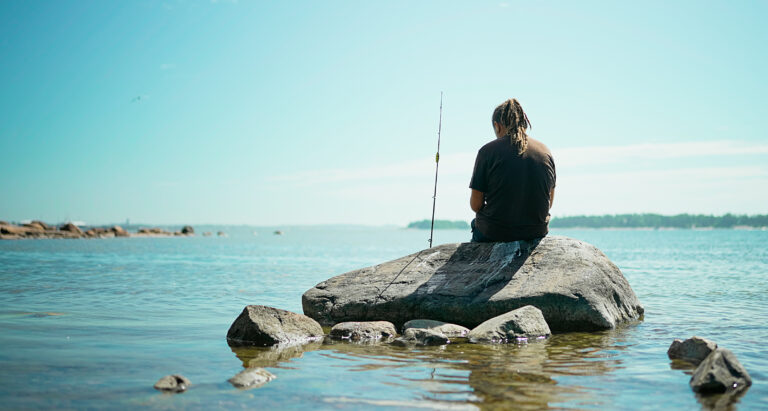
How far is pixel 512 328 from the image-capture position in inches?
213

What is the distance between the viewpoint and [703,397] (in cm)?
342

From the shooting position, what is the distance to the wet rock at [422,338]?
212 inches

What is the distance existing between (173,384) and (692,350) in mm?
4051

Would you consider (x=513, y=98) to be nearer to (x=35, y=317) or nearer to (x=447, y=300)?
(x=447, y=300)

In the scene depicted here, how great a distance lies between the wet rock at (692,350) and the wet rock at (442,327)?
77.8 inches

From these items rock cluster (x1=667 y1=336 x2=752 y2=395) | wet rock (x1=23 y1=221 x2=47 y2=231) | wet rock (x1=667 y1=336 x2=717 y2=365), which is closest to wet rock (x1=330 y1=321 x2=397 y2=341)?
wet rock (x1=667 y1=336 x2=717 y2=365)

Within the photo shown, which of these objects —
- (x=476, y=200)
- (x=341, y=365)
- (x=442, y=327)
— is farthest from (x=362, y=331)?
(x=476, y=200)

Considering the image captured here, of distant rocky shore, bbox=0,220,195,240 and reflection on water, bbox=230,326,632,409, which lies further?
distant rocky shore, bbox=0,220,195,240

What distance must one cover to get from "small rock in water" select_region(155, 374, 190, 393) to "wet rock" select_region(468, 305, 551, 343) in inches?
111

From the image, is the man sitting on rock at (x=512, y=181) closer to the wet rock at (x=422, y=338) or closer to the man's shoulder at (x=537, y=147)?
the man's shoulder at (x=537, y=147)

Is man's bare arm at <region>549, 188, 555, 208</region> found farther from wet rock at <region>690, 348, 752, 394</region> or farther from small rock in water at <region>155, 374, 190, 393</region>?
small rock in water at <region>155, 374, 190, 393</region>

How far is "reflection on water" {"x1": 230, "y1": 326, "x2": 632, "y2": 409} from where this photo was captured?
339 cm

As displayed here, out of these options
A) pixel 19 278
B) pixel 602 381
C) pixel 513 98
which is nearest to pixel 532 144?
pixel 513 98

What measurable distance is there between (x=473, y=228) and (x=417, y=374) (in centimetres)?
328
